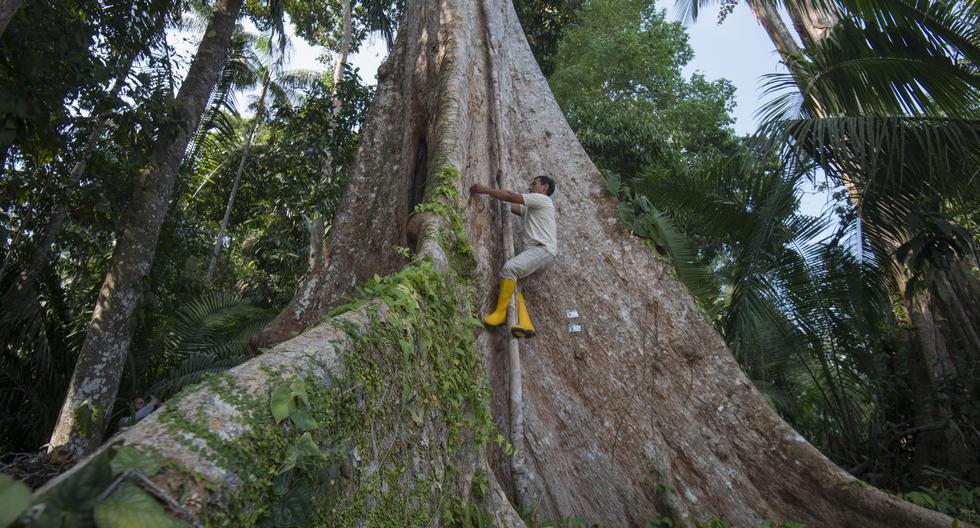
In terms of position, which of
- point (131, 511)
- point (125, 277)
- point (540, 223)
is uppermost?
point (540, 223)

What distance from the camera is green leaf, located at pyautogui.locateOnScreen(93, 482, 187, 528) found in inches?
46.4

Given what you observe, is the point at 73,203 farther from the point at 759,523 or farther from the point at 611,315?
the point at 759,523

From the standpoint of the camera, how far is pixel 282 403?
1847mm

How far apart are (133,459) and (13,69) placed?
189 inches

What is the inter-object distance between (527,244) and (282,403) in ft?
11.4

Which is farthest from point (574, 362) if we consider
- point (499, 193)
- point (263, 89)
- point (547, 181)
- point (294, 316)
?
point (263, 89)

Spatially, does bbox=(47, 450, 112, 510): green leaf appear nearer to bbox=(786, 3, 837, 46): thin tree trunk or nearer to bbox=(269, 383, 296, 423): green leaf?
bbox=(269, 383, 296, 423): green leaf

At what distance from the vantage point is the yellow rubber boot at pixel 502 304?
4.56 metres

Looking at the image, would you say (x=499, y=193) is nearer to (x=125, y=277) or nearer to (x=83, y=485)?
(x=125, y=277)

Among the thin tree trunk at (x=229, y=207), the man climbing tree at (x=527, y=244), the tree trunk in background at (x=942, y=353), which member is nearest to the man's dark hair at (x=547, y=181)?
the man climbing tree at (x=527, y=244)

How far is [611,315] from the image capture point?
16.3 feet

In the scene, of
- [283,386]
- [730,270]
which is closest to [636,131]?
[730,270]

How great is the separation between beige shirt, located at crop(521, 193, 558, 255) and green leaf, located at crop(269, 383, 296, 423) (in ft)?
10.9

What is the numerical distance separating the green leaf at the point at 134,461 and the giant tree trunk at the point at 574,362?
3.00ft
